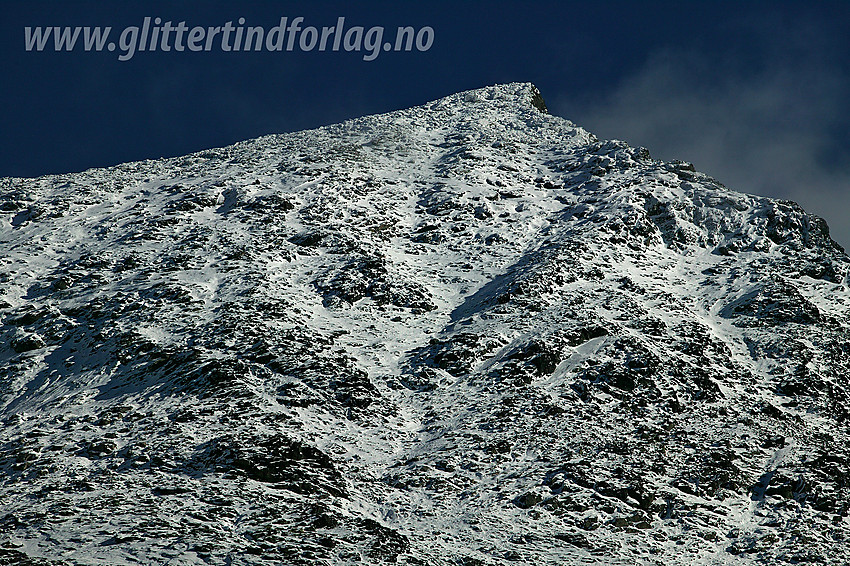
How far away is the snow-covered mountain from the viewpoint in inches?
1136

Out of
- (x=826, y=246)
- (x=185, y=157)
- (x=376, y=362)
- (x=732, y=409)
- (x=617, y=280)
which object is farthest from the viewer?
(x=185, y=157)

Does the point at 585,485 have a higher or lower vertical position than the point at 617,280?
lower

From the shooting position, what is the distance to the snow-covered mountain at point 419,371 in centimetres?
2884

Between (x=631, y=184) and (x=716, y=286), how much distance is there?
12442 millimetres

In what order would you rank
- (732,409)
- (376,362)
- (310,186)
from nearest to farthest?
1. (732,409)
2. (376,362)
3. (310,186)

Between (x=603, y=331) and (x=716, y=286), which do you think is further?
(x=716, y=286)

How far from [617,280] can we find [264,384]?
18.6m

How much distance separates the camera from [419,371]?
3797 centimetres

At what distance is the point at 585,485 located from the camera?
3116 cm

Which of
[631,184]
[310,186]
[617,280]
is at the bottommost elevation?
[617,280]

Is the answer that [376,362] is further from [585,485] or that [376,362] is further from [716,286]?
[716,286]

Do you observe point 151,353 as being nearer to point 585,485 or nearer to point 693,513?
point 585,485

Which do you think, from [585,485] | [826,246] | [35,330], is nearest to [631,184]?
[826,246]

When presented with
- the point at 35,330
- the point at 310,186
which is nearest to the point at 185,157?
the point at 310,186
